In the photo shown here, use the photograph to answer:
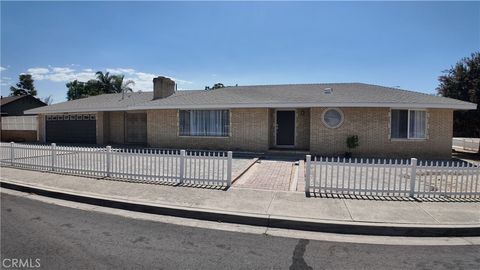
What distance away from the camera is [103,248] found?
4566 millimetres

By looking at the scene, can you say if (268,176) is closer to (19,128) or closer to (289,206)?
(289,206)

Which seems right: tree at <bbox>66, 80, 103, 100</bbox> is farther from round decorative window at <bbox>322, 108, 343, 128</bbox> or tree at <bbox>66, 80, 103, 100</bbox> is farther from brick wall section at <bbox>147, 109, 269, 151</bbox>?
round decorative window at <bbox>322, 108, 343, 128</bbox>

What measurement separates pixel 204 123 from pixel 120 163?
26.8 feet

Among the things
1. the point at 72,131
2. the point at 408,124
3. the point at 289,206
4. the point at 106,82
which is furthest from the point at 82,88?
the point at 289,206

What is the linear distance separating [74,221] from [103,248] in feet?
5.58

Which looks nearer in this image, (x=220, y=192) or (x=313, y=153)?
(x=220, y=192)

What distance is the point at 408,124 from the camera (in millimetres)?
14758

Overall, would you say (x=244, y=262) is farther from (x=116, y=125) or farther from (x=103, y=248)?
(x=116, y=125)

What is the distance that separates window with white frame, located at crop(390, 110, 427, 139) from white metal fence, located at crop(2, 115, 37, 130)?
26946 millimetres

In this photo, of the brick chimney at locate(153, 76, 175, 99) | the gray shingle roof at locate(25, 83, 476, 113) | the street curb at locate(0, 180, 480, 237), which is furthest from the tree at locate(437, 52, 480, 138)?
the brick chimney at locate(153, 76, 175, 99)

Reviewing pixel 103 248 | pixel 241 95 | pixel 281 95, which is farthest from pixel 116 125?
pixel 103 248

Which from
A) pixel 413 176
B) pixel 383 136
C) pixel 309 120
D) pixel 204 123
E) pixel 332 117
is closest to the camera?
pixel 413 176

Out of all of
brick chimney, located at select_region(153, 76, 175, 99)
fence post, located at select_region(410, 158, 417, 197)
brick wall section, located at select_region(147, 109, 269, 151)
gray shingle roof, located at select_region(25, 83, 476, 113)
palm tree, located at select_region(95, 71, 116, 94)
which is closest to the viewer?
fence post, located at select_region(410, 158, 417, 197)

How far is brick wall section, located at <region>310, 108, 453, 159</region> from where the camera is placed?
14.7 metres
